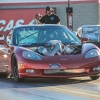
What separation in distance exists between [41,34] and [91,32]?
44.1ft

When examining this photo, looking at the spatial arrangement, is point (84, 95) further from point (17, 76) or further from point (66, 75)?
point (17, 76)

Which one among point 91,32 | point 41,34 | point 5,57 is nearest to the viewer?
point 5,57

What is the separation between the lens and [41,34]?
11.5m

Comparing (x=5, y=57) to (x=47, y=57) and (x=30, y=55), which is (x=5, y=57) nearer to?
(x=30, y=55)

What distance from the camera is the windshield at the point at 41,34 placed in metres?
11.4

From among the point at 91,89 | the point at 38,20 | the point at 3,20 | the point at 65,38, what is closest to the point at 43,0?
the point at 3,20

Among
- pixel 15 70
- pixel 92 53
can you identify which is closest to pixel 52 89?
pixel 92 53

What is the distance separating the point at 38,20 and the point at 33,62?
7.63 meters

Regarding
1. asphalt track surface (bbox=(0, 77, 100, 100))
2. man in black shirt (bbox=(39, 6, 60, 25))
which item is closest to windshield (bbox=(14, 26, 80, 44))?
asphalt track surface (bbox=(0, 77, 100, 100))

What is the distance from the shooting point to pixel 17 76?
10.5 meters

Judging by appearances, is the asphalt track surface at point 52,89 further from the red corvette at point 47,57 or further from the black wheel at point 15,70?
the red corvette at point 47,57

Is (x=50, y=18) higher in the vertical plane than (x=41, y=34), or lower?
higher

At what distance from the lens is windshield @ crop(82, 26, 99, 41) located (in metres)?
24.6

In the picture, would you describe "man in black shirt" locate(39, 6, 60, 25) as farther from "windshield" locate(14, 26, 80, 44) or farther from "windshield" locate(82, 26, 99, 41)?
"windshield" locate(82, 26, 99, 41)
